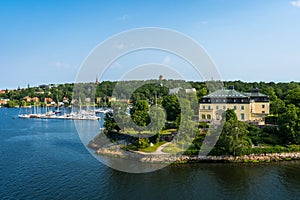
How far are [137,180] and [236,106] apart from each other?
21.4 meters

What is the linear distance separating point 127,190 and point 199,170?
7.62 metres

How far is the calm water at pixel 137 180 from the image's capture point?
755 inches

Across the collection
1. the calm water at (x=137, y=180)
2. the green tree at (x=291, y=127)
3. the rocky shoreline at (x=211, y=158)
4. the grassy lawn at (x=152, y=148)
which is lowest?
the calm water at (x=137, y=180)

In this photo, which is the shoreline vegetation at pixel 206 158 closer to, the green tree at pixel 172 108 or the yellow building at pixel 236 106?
the yellow building at pixel 236 106

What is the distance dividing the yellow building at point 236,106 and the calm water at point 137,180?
12.1 m

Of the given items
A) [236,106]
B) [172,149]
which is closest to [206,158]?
[172,149]

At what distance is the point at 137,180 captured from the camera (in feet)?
71.2

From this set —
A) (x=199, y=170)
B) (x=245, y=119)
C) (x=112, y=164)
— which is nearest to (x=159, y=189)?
(x=199, y=170)

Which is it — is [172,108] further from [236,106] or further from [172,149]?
[172,149]

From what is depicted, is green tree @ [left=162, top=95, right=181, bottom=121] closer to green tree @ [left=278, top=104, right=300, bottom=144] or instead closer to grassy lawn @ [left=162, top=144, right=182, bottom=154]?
grassy lawn @ [left=162, top=144, right=182, bottom=154]

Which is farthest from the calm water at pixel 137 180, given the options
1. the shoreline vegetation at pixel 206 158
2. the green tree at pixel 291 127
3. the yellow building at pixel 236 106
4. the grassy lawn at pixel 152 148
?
the yellow building at pixel 236 106

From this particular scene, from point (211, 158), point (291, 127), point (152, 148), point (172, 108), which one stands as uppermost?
point (172, 108)

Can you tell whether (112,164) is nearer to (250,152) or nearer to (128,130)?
(128,130)

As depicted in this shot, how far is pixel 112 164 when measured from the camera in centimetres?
2583
